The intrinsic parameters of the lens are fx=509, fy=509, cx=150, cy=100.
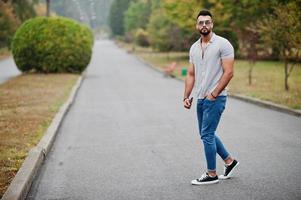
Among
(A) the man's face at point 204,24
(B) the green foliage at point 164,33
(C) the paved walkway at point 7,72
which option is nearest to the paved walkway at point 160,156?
(A) the man's face at point 204,24

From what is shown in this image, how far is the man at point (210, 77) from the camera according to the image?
5.89 m

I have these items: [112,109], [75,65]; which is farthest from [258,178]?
[75,65]

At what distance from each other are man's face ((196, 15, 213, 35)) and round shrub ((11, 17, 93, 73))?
77.0ft

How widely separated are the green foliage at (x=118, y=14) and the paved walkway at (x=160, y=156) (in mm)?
108508

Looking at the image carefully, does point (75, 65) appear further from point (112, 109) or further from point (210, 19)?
point (210, 19)

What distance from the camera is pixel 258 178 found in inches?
249

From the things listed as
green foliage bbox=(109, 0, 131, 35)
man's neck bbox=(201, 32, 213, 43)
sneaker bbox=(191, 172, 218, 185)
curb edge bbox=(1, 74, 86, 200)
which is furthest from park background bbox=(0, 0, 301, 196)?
green foliage bbox=(109, 0, 131, 35)

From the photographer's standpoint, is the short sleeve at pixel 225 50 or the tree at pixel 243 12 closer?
the short sleeve at pixel 225 50

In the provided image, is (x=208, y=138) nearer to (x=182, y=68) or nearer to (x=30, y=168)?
(x=30, y=168)

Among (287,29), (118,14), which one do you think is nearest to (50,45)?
(287,29)

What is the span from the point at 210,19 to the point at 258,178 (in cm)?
206

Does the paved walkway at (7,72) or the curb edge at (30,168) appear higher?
the curb edge at (30,168)

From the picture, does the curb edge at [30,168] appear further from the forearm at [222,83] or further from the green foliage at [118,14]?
the green foliage at [118,14]

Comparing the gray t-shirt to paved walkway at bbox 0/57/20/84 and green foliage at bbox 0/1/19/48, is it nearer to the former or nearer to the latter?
paved walkway at bbox 0/57/20/84
